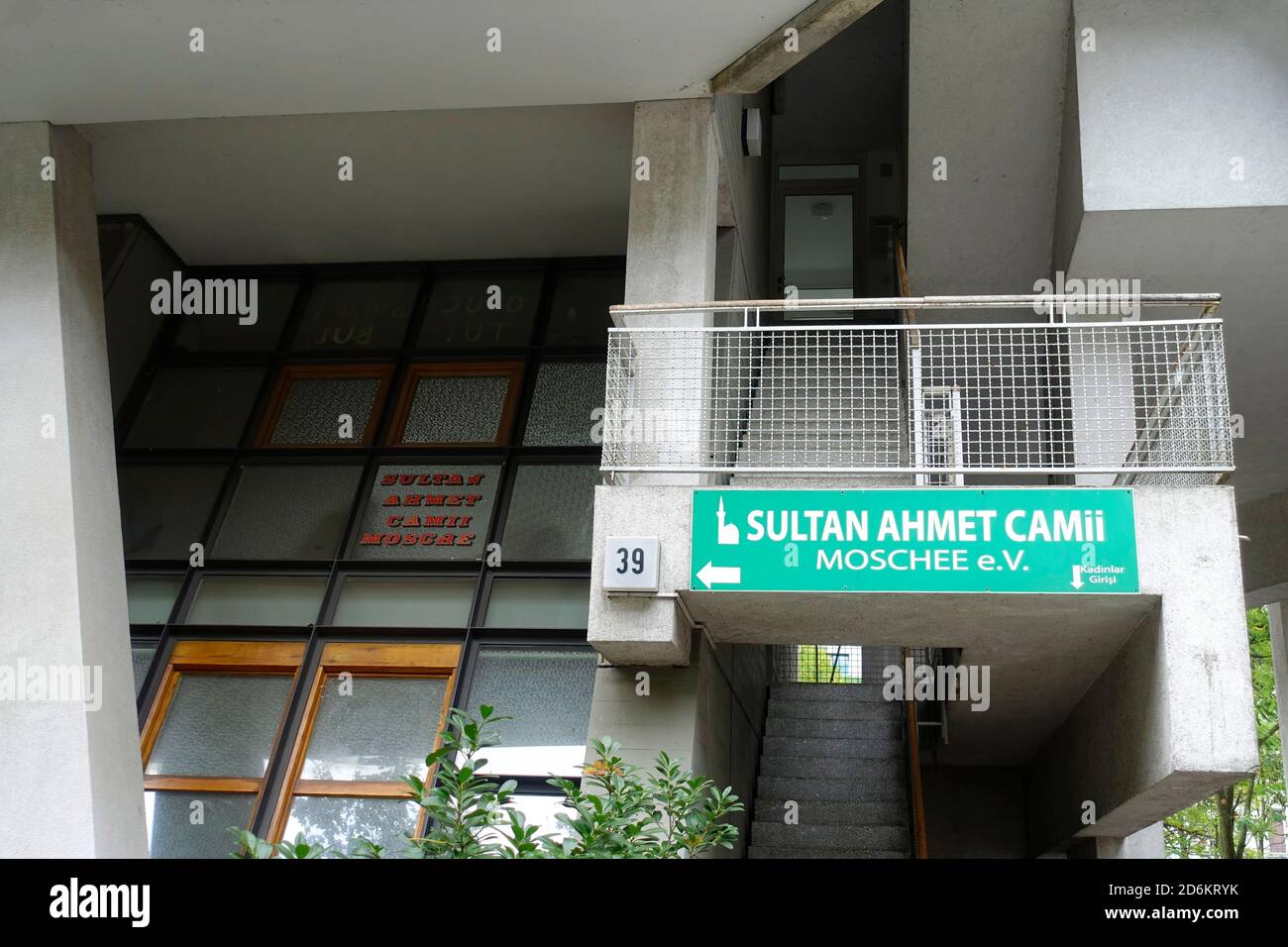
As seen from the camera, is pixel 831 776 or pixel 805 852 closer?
pixel 805 852

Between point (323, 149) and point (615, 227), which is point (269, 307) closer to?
point (323, 149)

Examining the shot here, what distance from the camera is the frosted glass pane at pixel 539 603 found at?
356 inches

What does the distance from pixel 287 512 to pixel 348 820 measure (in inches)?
108

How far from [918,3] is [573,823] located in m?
7.11

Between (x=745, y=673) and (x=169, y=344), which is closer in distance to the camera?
(x=745, y=673)

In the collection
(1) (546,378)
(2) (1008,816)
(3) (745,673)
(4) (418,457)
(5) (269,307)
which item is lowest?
(2) (1008,816)

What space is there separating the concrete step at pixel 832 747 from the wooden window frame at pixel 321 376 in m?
4.37

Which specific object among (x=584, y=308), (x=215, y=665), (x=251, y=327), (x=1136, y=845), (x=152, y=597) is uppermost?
(x=251, y=327)

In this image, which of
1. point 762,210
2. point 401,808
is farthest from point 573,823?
point 762,210

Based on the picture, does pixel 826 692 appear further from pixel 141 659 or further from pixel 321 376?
pixel 141 659

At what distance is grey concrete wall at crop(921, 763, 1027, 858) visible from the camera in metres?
11.9

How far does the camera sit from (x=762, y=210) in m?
13.2

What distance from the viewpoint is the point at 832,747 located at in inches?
427

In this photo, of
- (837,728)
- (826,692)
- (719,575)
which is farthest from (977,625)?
(826,692)
